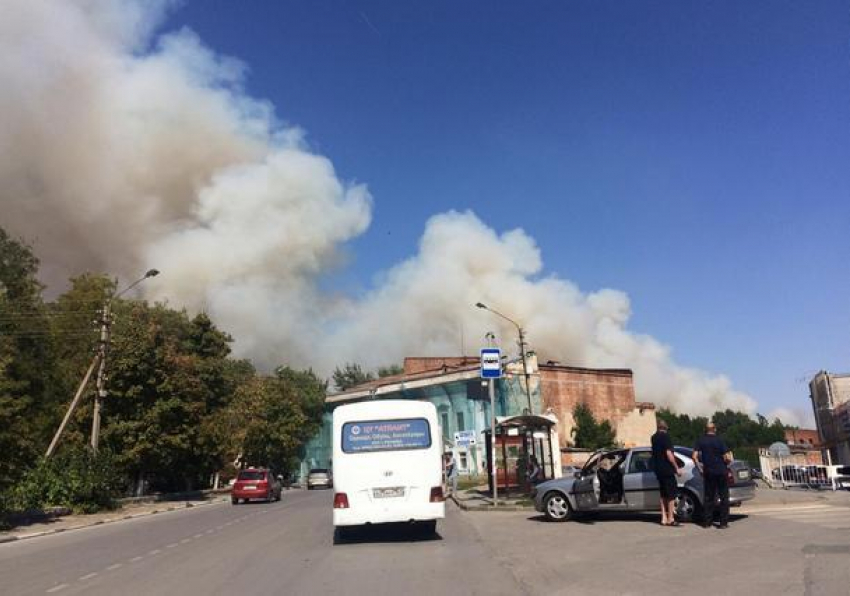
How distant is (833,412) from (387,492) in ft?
188

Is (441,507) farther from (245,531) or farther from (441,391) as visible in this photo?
(441,391)

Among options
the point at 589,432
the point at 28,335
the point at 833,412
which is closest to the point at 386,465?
the point at 28,335

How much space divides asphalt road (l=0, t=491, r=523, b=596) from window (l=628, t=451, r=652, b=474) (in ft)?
11.3

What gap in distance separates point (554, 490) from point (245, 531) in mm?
7456

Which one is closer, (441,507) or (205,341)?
(441,507)

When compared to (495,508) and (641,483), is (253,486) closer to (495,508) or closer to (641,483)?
(495,508)

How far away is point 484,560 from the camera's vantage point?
1042 centimetres

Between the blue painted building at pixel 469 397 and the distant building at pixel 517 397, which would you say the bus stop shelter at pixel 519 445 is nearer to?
the distant building at pixel 517 397

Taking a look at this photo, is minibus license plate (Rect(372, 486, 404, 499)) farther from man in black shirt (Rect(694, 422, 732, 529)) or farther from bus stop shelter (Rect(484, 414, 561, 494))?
bus stop shelter (Rect(484, 414, 561, 494))

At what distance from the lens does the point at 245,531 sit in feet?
56.6

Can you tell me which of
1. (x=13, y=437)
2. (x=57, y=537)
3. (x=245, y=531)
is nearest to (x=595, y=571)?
(x=245, y=531)

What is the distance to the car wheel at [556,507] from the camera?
15.4 metres

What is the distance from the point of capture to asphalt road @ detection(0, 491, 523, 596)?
8.72 meters

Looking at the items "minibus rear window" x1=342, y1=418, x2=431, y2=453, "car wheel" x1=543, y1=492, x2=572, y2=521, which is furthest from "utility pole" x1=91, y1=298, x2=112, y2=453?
"car wheel" x1=543, y1=492, x2=572, y2=521
